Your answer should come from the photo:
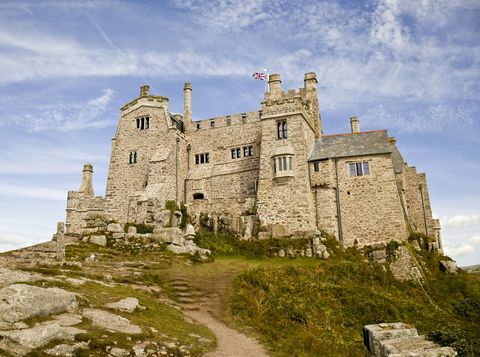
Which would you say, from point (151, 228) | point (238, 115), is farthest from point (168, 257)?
point (238, 115)

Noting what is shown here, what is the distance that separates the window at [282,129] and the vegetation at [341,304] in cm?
1035

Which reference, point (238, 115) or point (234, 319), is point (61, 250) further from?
point (238, 115)

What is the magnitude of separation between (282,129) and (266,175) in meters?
4.46

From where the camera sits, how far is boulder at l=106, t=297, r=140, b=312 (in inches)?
615

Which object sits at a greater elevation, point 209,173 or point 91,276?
point 209,173

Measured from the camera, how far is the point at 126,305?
15977mm

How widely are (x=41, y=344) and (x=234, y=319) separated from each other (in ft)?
30.2

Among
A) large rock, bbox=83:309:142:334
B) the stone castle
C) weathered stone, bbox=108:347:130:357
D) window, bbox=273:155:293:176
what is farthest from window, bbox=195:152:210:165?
weathered stone, bbox=108:347:130:357

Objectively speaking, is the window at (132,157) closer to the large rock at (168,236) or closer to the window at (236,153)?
the window at (236,153)

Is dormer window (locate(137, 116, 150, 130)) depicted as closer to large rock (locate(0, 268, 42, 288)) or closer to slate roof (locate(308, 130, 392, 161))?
slate roof (locate(308, 130, 392, 161))

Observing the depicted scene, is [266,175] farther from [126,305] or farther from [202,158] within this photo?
[126,305]

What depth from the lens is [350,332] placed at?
20.2m

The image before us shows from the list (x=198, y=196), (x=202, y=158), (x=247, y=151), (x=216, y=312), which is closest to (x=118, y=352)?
(x=216, y=312)

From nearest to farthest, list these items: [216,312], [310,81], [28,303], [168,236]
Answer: [28,303], [216,312], [168,236], [310,81]
